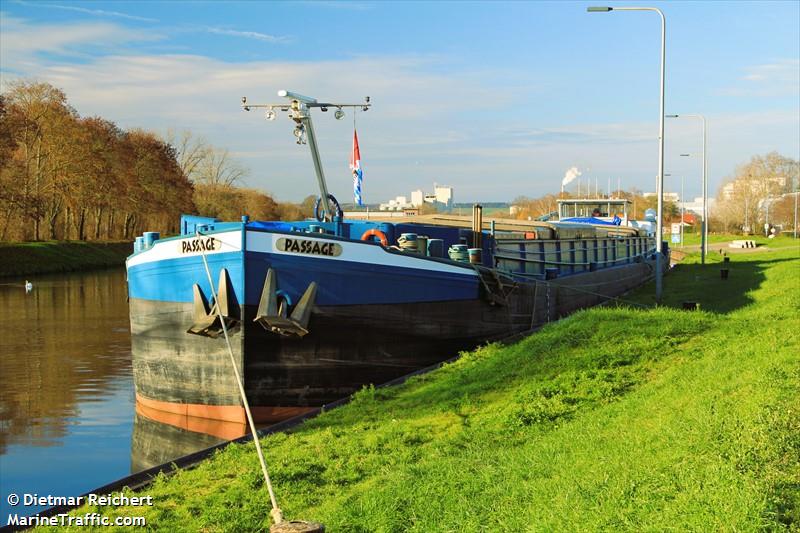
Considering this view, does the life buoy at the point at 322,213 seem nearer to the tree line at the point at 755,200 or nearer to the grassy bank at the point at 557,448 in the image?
the grassy bank at the point at 557,448

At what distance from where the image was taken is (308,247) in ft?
43.6

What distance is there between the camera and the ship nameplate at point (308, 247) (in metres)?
13.1

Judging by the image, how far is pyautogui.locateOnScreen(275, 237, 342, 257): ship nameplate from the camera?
42.9 feet

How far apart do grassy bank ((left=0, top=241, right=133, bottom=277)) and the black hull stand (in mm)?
38761

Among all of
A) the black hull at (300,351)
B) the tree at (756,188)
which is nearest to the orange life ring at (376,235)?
the black hull at (300,351)

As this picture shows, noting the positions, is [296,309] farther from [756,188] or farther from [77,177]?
[756,188]

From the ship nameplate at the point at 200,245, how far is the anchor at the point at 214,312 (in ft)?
1.53

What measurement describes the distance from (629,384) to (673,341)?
246 centimetres

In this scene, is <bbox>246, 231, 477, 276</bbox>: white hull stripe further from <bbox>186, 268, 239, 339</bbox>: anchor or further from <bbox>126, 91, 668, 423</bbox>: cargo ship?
<bbox>186, 268, 239, 339</bbox>: anchor

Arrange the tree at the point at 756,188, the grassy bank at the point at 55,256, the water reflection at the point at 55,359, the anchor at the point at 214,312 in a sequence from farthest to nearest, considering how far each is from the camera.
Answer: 1. the tree at the point at 756,188
2. the grassy bank at the point at 55,256
3. the water reflection at the point at 55,359
4. the anchor at the point at 214,312

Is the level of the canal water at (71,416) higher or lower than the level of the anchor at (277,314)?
A: lower

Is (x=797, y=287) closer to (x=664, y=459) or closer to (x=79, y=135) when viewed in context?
(x=664, y=459)

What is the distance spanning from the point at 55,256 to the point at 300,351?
4823 cm

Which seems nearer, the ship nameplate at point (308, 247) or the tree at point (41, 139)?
the ship nameplate at point (308, 247)
